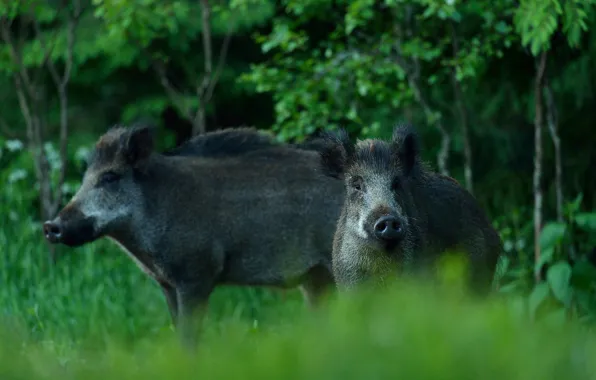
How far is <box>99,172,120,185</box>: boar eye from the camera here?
724 cm

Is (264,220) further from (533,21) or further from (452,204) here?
(533,21)

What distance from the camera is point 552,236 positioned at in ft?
24.3

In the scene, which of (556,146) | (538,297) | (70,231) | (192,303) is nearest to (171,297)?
(192,303)

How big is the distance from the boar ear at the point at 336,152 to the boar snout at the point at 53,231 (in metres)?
1.90

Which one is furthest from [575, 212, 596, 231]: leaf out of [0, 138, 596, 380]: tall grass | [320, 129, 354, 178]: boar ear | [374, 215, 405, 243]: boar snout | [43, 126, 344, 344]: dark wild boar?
[0, 138, 596, 380]: tall grass

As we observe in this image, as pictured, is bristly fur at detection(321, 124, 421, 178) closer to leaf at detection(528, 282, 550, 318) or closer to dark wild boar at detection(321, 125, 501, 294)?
dark wild boar at detection(321, 125, 501, 294)

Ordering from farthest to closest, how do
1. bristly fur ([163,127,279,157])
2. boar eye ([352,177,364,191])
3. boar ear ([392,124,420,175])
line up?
bristly fur ([163,127,279,157]) → boar ear ([392,124,420,175]) → boar eye ([352,177,364,191])

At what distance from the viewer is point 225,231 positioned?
726 cm

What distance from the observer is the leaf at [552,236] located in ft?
24.3

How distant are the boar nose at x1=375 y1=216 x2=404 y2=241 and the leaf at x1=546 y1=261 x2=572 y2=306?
2092 mm

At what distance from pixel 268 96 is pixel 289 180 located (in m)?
5.03

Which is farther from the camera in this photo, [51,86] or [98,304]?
[51,86]

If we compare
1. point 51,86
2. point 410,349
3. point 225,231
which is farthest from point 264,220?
point 51,86

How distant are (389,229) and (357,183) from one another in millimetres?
552
